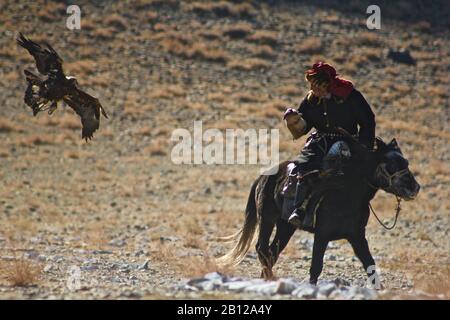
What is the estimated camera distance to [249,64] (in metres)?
34.6

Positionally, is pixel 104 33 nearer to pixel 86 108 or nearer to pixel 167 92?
pixel 167 92

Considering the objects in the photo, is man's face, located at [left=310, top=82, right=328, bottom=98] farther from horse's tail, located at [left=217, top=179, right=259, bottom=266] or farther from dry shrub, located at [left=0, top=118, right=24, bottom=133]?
dry shrub, located at [left=0, top=118, right=24, bottom=133]

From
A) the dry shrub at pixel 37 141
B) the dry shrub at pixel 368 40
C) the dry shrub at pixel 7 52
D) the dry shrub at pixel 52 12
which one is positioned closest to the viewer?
the dry shrub at pixel 37 141

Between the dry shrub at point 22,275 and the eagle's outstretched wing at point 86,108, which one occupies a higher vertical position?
the eagle's outstretched wing at point 86,108

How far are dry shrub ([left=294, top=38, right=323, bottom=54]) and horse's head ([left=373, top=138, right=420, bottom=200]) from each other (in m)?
27.0

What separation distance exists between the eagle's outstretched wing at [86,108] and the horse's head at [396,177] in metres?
3.27

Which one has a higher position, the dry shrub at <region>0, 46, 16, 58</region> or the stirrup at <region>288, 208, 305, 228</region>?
the dry shrub at <region>0, 46, 16, 58</region>

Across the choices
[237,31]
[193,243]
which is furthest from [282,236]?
[237,31]

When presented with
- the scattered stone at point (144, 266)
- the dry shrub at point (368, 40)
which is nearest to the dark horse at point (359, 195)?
the scattered stone at point (144, 266)

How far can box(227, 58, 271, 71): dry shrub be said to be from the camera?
34.3m

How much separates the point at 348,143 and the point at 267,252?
5.73 feet

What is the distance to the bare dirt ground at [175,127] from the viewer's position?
1284cm

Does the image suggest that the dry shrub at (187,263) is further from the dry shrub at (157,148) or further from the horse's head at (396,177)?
the dry shrub at (157,148)

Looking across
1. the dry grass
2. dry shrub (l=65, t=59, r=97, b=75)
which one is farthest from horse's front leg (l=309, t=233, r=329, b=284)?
dry shrub (l=65, t=59, r=97, b=75)
